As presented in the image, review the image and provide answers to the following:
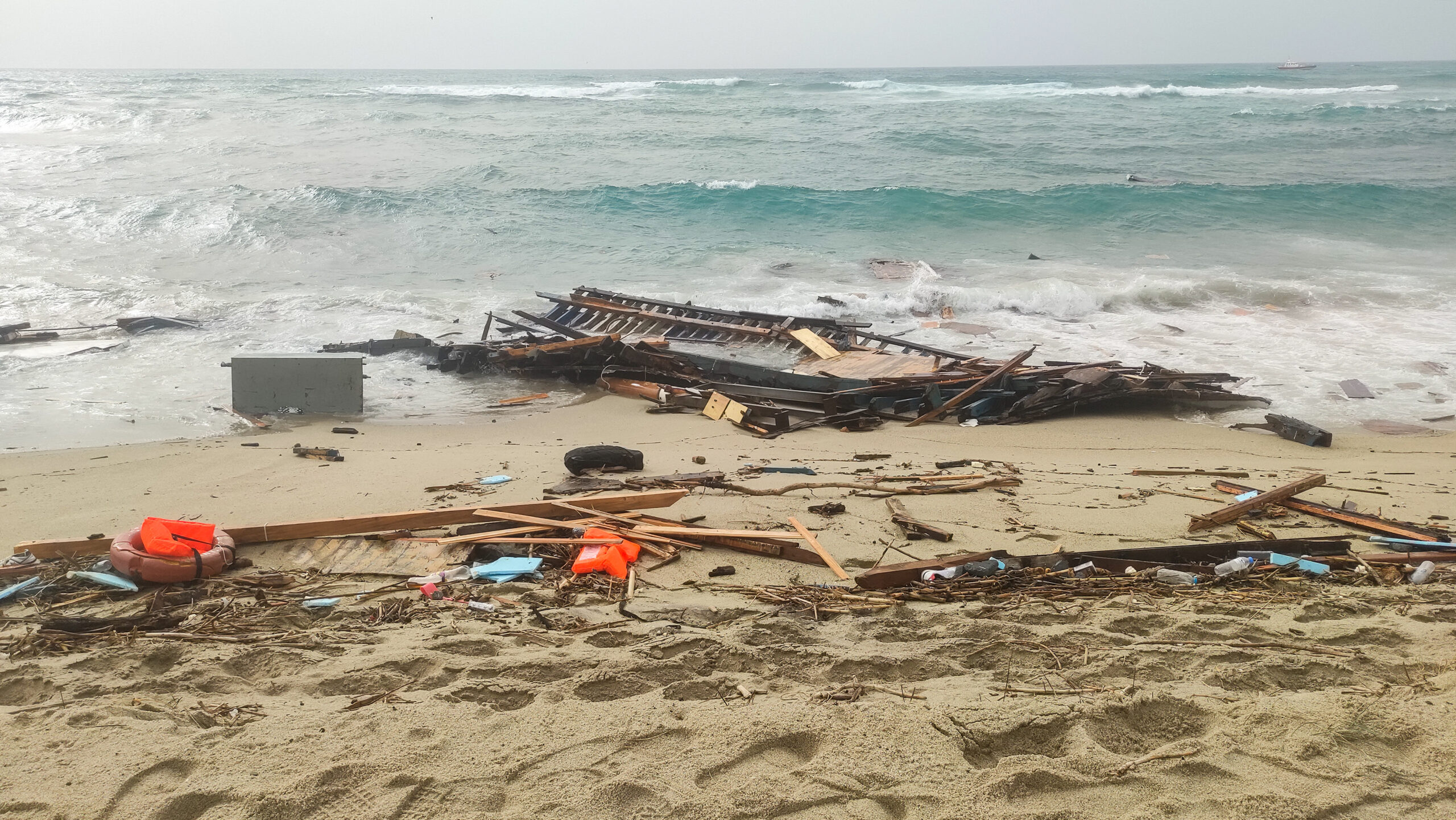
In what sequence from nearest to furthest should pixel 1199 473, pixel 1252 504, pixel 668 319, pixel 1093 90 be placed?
1. pixel 1252 504
2. pixel 1199 473
3. pixel 668 319
4. pixel 1093 90

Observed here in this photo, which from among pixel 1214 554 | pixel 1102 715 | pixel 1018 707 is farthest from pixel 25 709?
pixel 1214 554

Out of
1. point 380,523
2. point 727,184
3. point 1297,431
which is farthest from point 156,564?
point 727,184

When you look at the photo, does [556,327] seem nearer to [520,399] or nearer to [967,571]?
[520,399]

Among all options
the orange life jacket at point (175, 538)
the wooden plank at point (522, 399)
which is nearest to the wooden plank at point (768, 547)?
the orange life jacket at point (175, 538)

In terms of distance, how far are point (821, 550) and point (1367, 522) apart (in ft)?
12.5

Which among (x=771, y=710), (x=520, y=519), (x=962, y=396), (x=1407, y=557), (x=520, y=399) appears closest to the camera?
(x=771, y=710)

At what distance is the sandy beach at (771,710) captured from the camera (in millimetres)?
3014

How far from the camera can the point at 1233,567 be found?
511 cm

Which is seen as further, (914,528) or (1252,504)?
(1252,504)

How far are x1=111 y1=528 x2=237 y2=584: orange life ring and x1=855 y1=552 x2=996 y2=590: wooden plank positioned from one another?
12.2 ft

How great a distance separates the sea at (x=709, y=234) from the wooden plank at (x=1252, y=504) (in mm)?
3143

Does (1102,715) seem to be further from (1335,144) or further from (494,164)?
(1335,144)

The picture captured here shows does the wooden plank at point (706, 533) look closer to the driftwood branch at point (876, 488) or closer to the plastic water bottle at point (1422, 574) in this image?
the driftwood branch at point (876, 488)

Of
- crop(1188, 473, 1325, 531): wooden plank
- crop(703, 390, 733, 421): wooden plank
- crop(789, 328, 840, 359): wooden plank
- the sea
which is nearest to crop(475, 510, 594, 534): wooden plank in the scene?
crop(703, 390, 733, 421): wooden plank
